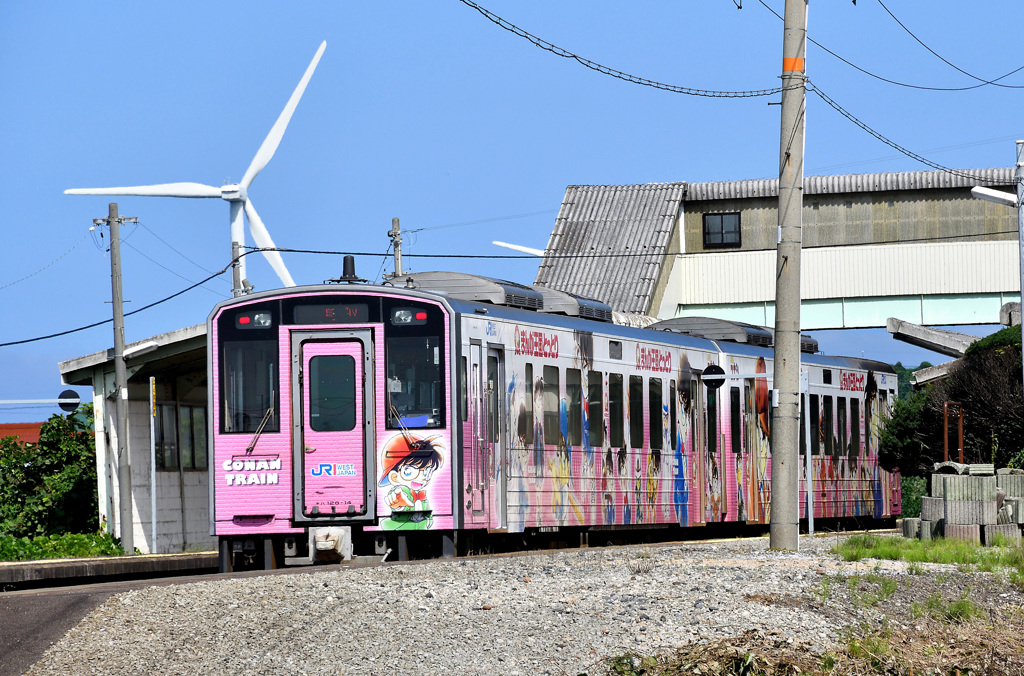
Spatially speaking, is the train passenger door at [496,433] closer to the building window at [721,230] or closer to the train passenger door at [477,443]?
the train passenger door at [477,443]

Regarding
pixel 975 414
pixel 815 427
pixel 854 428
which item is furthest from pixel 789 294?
pixel 975 414

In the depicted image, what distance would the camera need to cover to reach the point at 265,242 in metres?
36.5

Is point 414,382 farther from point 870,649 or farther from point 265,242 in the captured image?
point 265,242

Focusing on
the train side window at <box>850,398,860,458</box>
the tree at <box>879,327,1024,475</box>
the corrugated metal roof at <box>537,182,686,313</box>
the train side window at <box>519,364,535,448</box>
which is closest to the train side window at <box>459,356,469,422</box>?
the train side window at <box>519,364,535,448</box>

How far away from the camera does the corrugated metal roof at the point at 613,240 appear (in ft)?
145

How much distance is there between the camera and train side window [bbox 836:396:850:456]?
2480 centimetres

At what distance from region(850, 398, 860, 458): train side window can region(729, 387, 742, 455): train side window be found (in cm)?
415

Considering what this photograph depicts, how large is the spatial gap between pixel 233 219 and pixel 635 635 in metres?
31.9

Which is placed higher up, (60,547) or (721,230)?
(721,230)

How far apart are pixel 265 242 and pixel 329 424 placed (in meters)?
21.8

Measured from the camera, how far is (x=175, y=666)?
8391 mm

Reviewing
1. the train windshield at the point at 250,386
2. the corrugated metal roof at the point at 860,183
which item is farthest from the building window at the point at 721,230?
the train windshield at the point at 250,386

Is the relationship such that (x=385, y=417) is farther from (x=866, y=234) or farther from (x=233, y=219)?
(x=866, y=234)

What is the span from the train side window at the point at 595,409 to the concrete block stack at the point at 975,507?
3831 mm
